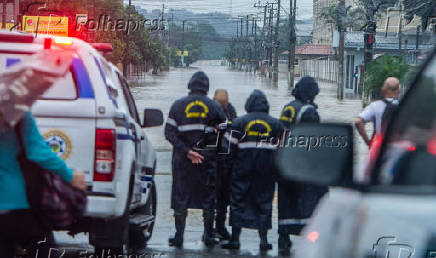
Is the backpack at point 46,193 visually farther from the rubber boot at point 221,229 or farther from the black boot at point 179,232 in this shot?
the rubber boot at point 221,229

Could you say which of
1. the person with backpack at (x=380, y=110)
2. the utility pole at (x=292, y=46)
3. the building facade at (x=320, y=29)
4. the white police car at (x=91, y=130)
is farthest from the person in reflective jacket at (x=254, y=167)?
the building facade at (x=320, y=29)

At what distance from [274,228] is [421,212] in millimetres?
7883

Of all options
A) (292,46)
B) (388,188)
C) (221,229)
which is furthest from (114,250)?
(292,46)

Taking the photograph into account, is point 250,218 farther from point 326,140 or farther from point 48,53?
point 326,140

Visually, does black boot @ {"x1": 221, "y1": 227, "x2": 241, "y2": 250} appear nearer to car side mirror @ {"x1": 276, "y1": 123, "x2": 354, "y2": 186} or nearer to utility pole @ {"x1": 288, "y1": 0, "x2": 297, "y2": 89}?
car side mirror @ {"x1": 276, "y1": 123, "x2": 354, "y2": 186}

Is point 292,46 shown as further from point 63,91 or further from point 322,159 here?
point 322,159

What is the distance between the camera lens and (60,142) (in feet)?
19.4

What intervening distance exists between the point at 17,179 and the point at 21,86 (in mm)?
503

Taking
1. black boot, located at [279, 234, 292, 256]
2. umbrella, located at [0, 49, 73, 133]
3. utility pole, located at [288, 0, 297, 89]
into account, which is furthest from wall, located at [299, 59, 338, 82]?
umbrella, located at [0, 49, 73, 133]

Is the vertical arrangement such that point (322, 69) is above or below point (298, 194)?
below

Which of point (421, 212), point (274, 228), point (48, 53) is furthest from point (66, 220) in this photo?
point (274, 228)

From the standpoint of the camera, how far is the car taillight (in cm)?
594

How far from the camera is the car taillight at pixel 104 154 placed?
5.94 meters

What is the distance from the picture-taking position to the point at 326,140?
3.03 metres
